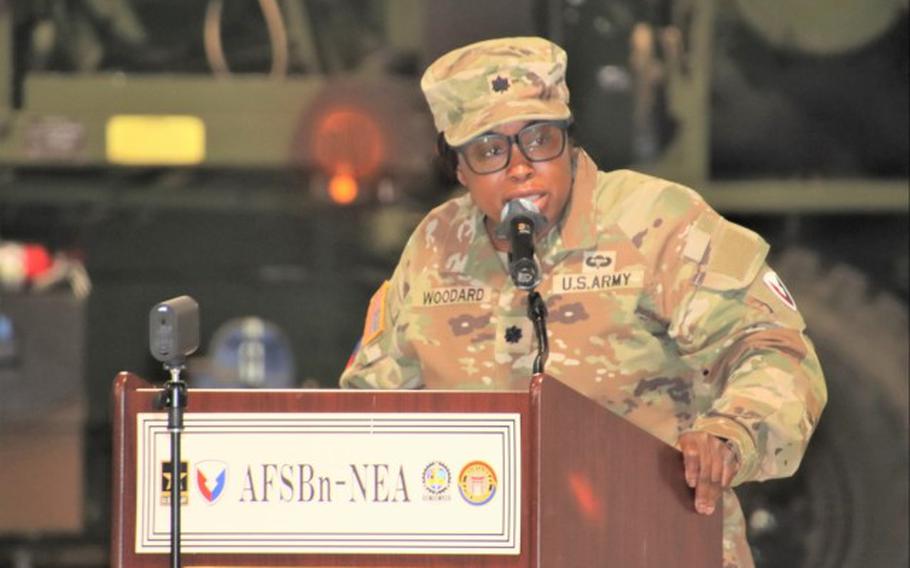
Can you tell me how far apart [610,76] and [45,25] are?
5.52 feet

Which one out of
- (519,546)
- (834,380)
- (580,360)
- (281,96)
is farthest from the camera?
(281,96)

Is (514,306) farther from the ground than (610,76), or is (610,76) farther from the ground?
(610,76)

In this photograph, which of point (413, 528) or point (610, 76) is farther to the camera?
point (610, 76)

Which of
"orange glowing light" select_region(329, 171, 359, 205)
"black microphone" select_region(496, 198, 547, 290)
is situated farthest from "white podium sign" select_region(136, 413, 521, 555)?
"orange glowing light" select_region(329, 171, 359, 205)

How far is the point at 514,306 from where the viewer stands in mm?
3312

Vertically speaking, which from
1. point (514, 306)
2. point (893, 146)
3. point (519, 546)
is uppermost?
point (893, 146)

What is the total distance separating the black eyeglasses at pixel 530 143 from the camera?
127 inches

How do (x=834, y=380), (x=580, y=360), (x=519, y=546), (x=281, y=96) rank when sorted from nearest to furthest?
1. (x=519, y=546)
2. (x=580, y=360)
3. (x=834, y=380)
4. (x=281, y=96)

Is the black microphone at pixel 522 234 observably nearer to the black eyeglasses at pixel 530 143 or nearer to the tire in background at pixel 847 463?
the black eyeglasses at pixel 530 143

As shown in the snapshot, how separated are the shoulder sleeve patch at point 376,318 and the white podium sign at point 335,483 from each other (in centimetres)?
76

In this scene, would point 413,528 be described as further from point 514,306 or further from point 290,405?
point 514,306

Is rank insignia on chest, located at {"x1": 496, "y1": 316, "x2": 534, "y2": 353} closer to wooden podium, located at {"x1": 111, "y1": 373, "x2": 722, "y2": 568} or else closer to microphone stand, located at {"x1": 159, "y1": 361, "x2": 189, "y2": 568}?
wooden podium, located at {"x1": 111, "y1": 373, "x2": 722, "y2": 568}

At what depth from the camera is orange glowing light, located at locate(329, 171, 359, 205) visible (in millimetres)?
6082

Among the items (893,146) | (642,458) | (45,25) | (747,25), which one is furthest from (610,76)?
(642,458)
